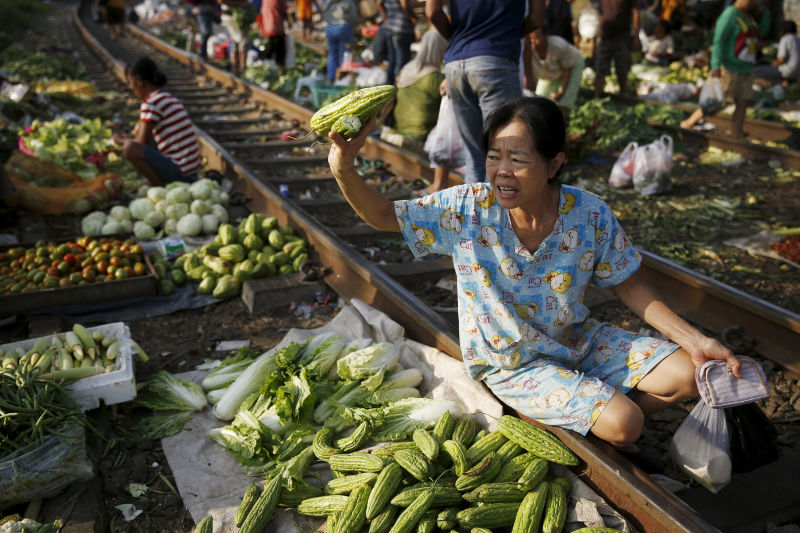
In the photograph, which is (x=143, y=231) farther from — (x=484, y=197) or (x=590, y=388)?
(x=590, y=388)

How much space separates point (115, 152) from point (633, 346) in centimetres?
767

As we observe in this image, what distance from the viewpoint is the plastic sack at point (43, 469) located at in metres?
2.89

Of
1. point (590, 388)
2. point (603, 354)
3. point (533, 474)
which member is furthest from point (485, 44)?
point (533, 474)

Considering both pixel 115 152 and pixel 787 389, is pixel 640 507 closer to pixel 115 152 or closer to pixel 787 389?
pixel 787 389

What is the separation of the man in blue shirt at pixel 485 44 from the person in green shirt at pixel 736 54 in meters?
Answer: 5.06

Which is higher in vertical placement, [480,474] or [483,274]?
[483,274]

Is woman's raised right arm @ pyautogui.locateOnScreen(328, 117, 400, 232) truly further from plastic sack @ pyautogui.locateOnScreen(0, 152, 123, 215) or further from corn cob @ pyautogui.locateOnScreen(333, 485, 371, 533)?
plastic sack @ pyautogui.locateOnScreen(0, 152, 123, 215)

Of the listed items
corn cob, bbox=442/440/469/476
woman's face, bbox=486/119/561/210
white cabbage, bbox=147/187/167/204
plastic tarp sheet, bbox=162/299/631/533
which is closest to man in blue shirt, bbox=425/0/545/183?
plastic tarp sheet, bbox=162/299/631/533

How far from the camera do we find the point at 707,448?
289cm

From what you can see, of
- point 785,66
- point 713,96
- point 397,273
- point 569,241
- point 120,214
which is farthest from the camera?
point 785,66

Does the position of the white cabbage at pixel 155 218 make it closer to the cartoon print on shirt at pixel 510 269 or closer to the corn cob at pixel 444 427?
the corn cob at pixel 444 427

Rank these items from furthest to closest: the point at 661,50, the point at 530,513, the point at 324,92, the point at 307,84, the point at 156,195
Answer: the point at 661,50 → the point at 307,84 → the point at 324,92 → the point at 156,195 → the point at 530,513

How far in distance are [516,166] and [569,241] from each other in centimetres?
50

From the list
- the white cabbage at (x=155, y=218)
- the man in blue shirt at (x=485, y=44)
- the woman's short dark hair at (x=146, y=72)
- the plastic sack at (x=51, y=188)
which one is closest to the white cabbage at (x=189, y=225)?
the white cabbage at (x=155, y=218)
